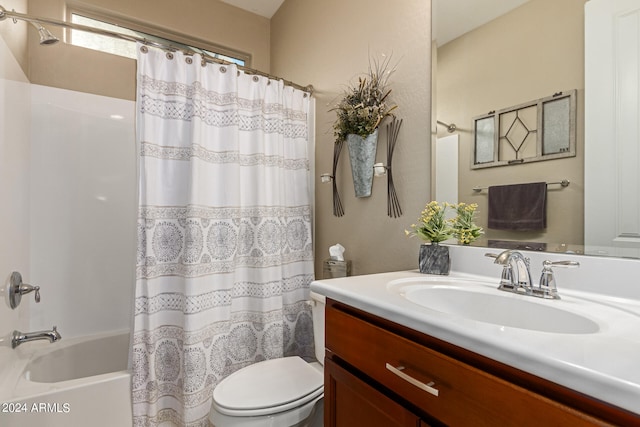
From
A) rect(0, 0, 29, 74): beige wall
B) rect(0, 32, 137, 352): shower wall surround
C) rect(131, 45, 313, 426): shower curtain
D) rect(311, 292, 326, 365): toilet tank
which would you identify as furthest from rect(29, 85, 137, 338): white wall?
rect(311, 292, 326, 365): toilet tank

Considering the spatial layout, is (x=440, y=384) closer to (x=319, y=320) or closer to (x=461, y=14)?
(x=319, y=320)

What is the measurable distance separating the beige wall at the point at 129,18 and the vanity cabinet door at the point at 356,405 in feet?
7.44

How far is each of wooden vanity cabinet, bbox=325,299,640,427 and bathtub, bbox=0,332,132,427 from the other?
1084mm

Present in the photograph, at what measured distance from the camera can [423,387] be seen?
64cm

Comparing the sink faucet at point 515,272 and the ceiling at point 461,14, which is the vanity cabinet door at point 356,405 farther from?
the ceiling at point 461,14

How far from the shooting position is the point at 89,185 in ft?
6.63

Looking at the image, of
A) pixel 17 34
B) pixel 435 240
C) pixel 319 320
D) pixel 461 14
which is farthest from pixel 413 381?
pixel 17 34

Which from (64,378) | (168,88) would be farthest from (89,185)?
(64,378)

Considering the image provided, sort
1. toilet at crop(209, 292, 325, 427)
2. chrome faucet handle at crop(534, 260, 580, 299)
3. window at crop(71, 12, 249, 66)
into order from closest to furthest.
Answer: chrome faucet handle at crop(534, 260, 580, 299), toilet at crop(209, 292, 325, 427), window at crop(71, 12, 249, 66)

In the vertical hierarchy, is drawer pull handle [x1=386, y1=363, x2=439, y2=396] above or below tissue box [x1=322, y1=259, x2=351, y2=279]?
below

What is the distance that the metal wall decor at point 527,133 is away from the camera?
969mm

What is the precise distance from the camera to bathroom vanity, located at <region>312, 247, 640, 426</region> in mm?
450

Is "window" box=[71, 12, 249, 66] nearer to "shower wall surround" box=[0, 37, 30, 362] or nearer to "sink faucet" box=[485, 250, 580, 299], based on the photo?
"shower wall surround" box=[0, 37, 30, 362]

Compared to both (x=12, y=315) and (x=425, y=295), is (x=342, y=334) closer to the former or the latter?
(x=425, y=295)
